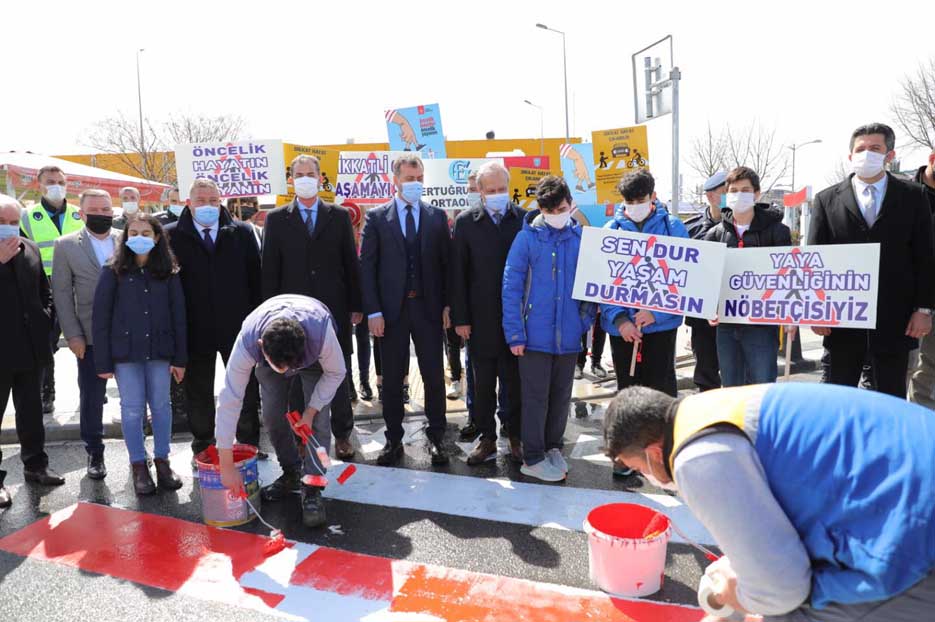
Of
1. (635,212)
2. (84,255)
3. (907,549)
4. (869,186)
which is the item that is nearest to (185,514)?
(84,255)

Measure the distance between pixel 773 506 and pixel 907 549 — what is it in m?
0.33

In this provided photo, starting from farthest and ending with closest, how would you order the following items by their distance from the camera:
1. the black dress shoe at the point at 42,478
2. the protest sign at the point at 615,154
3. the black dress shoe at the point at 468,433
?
1. the protest sign at the point at 615,154
2. the black dress shoe at the point at 468,433
3. the black dress shoe at the point at 42,478

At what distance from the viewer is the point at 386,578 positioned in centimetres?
332

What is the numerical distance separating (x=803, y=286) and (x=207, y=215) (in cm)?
444

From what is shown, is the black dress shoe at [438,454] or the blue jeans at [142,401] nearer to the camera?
the blue jeans at [142,401]

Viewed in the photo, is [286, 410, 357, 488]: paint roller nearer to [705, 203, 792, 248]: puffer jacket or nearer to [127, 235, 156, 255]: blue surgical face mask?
[127, 235, 156, 255]: blue surgical face mask

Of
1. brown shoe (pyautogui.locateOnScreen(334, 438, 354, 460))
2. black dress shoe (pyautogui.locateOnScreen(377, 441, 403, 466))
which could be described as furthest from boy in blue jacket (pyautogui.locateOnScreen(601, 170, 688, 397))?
brown shoe (pyautogui.locateOnScreen(334, 438, 354, 460))

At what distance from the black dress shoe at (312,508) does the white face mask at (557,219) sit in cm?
239

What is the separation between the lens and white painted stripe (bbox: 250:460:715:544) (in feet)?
13.0

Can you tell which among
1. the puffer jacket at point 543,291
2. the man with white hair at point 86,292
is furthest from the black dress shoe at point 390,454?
the man with white hair at point 86,292

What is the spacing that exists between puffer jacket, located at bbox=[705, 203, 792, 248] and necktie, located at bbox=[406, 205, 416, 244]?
7.57 ft

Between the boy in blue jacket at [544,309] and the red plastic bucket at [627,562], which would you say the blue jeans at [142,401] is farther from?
the red plastic bucket at [627,562]

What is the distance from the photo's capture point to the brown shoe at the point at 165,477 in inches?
181

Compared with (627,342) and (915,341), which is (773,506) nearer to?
(627,342)
